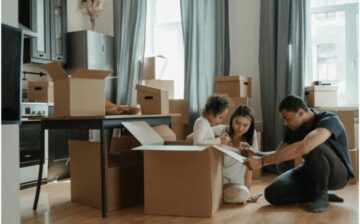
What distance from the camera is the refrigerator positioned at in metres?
4.78

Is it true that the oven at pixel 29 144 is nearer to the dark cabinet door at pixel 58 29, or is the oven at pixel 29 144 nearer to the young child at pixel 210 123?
the dark cabinet door at pixel 58 29

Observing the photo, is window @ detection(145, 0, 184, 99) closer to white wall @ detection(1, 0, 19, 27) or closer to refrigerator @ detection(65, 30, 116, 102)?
refrigerator @ detection(65, 30, 116, 102)

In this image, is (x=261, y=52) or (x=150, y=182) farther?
(x=261, y=52)

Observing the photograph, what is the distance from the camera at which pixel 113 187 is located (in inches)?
104

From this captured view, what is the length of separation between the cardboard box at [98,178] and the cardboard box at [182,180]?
0.26 m

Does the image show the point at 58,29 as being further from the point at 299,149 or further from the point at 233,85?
the point at 299,149

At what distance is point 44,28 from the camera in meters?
4.53

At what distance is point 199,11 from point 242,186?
2416mm

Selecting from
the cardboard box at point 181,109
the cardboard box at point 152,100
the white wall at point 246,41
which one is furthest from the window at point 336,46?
the cardboard box at point 152,100

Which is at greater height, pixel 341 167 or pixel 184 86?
pixel 184 86

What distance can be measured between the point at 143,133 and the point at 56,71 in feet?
2.31

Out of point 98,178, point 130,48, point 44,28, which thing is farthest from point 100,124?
point 130,48

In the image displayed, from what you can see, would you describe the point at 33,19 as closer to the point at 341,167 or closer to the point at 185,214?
the point at 185,214

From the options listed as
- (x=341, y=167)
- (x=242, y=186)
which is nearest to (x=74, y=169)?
(x=242, y=186)
